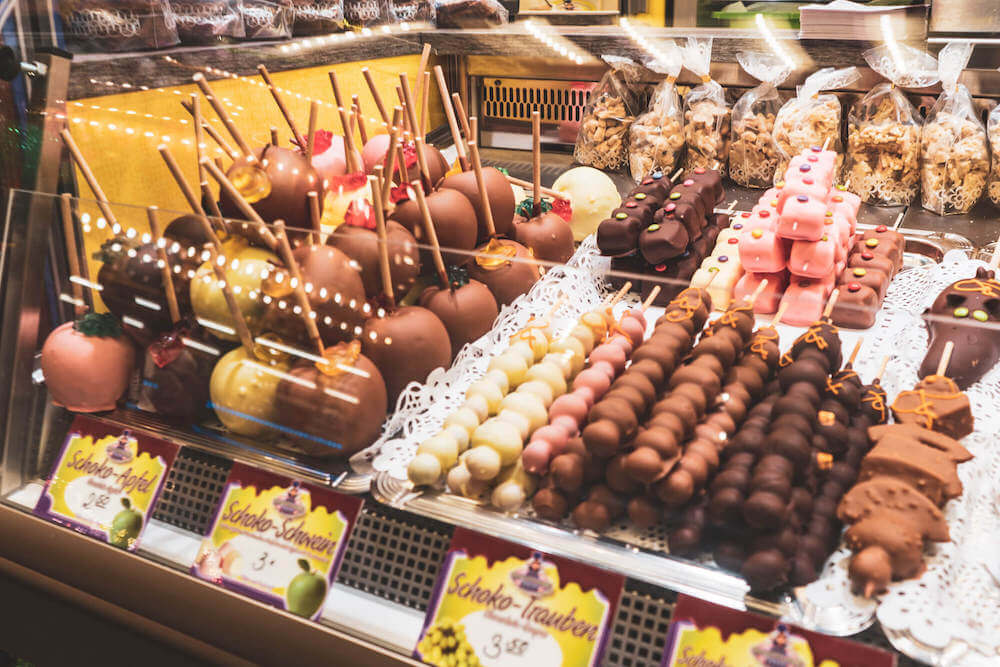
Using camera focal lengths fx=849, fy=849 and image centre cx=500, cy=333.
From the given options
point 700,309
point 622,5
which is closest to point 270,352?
point 700,309

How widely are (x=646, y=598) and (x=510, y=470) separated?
286 millimetres

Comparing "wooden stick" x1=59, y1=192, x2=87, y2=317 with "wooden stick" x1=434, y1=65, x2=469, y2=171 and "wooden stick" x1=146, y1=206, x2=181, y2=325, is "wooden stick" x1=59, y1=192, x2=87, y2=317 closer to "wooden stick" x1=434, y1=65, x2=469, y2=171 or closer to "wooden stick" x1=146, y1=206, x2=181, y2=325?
"wooden stick" x1=146, y1=206, x2=181, y2=325

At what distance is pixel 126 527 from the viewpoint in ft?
4.54

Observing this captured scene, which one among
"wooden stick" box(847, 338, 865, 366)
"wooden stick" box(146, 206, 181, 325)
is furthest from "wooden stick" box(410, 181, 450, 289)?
"wooden stick" box(847, 338, 865, 366)

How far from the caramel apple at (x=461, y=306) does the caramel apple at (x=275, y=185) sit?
0.95 feet

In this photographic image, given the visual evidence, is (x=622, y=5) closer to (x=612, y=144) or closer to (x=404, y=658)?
(x=612, y=144)

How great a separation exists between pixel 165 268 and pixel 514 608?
0.86 metres

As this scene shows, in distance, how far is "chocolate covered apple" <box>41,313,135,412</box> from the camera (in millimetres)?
1489

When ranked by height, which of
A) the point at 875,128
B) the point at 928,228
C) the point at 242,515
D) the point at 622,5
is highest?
the point at 622,5

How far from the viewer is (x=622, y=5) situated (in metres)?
4.20

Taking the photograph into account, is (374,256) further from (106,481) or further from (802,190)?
(802,190)

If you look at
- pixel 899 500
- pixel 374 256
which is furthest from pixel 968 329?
pixel 374 256

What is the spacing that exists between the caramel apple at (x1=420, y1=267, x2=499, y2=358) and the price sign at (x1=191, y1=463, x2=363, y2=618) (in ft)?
1.33

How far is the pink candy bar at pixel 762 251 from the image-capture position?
1.77 metres
